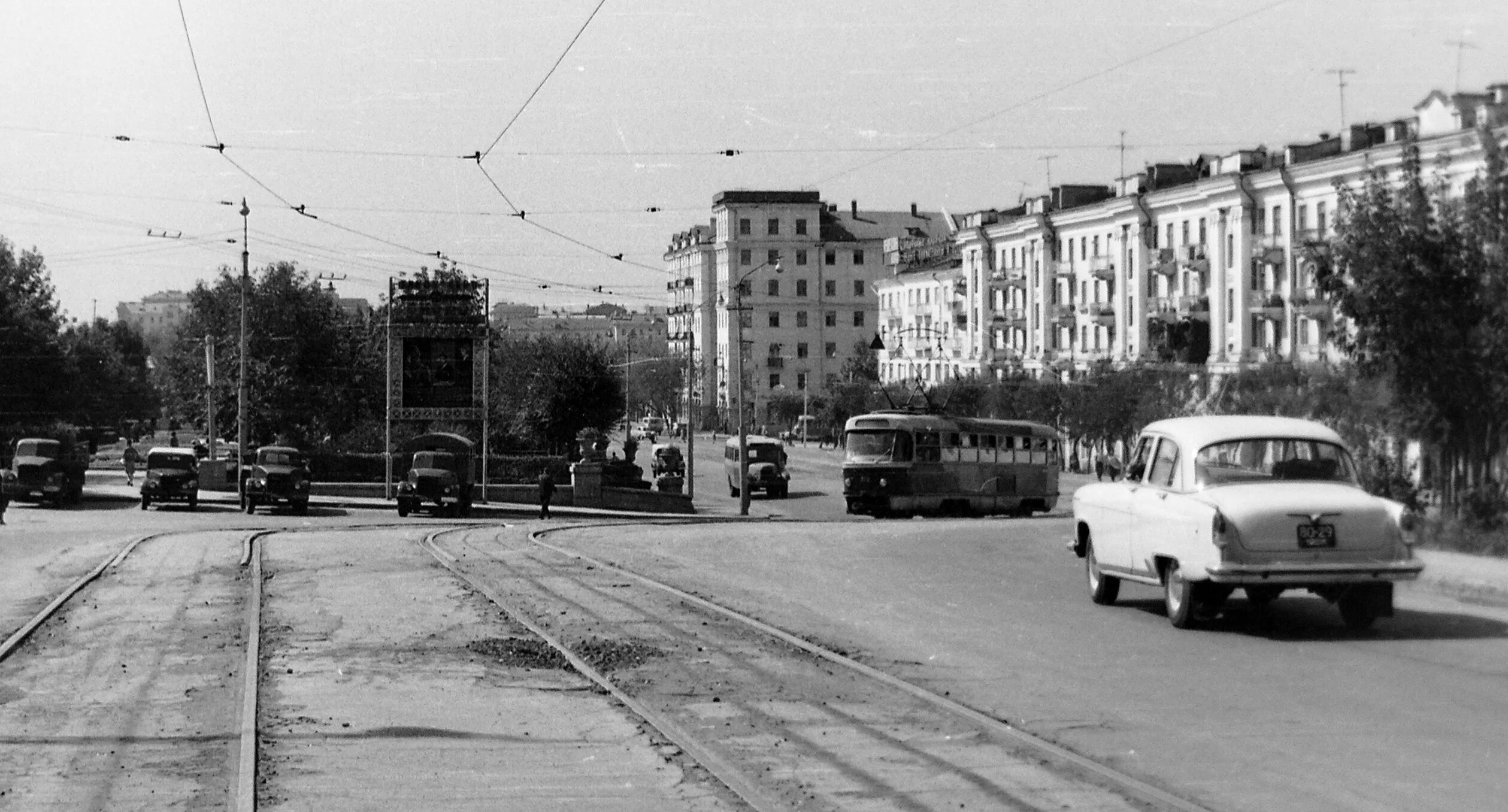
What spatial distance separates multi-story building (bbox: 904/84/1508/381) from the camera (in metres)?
68.8

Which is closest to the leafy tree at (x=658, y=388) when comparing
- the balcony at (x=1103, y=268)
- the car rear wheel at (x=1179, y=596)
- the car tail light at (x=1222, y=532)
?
the balcony at (x=1103, y=268)

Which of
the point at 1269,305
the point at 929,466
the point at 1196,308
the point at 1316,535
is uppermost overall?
the point at 1196,308

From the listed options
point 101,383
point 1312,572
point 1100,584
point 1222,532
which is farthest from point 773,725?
point 101,383

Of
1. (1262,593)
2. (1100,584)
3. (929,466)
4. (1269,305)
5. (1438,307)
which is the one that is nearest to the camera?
(1262,593)

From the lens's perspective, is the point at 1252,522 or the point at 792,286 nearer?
the point at 1252,522

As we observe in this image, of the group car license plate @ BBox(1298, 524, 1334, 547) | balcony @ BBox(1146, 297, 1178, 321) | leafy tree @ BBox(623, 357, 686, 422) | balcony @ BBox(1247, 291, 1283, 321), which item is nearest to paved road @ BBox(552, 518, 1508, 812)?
car license plate @ BBox(1298, 524, 1334, 547)

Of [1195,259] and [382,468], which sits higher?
[1195,259]

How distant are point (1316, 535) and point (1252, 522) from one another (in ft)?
1.81

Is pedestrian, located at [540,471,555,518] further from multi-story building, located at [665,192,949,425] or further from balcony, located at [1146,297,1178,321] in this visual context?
multi-story building, located at [665,192,949,425]

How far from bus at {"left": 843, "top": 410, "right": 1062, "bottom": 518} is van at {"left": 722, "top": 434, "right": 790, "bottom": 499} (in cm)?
2550

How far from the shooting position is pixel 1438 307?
26.2m

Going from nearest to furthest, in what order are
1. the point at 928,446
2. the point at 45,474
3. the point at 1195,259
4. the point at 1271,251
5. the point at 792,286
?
the point at 928,446 < the point at 45,474 < the point at 1271,251 < the point at 1195,259 < the point at 792,286

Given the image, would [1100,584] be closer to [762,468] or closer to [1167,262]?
[762,468]

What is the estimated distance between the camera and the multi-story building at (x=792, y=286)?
15162cm
